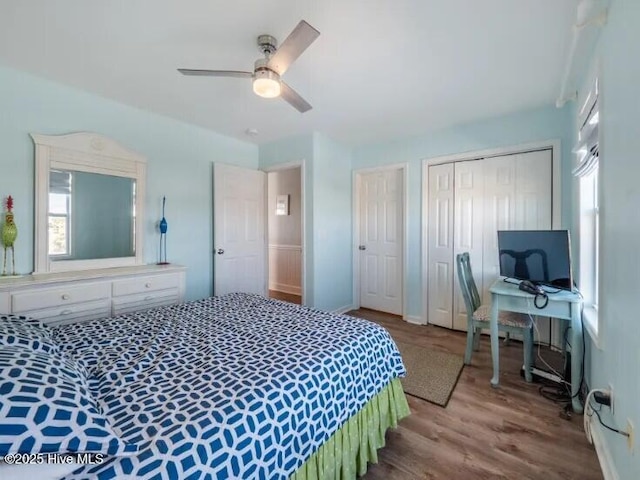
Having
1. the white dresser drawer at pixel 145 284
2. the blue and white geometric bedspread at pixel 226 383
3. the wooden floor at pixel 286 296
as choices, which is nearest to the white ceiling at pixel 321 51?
the white dresser drawer at pixel 145 284

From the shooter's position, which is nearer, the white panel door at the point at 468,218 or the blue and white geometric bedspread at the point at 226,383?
the blue and white geometric bedspread at the point at 226,383

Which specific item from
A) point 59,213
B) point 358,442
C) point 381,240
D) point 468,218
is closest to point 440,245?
point 468,218

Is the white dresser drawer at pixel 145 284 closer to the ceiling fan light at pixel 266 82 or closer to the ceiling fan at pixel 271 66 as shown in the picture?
the ceiling fan at pixel 271 66

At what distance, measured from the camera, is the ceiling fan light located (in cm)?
176

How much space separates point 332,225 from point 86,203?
2.64 meters

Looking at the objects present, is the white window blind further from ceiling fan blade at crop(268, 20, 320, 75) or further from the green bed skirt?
the green bed skirt

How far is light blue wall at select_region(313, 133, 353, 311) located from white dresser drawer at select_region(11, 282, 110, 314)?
84.6 inches

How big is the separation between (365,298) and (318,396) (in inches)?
126

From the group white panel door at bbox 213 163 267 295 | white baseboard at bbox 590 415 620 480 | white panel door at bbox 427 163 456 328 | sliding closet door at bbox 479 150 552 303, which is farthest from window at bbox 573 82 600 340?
white panel door at bbox 213 163 267 295

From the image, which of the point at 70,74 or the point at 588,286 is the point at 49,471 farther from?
the point at 588,286

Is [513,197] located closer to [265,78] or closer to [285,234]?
[265,78]

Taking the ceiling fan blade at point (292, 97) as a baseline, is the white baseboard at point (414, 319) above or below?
below

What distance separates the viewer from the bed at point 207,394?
0.75 meters

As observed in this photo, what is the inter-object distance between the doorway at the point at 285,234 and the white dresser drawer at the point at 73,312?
10.1ft
